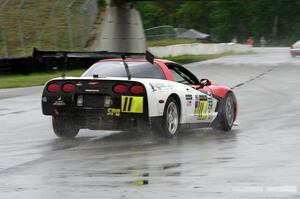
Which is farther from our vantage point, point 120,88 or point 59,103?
point 59,103

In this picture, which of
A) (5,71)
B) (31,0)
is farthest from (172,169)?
(31,0)

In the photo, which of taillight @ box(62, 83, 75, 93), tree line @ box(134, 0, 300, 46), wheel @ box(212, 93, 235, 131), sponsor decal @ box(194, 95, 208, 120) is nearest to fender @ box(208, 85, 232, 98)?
wheel @ box(212, 93, 235, 131)

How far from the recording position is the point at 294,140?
10.7 metres

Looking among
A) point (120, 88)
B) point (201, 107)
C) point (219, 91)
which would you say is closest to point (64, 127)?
Result: point (120, 88)

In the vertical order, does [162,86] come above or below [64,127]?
above

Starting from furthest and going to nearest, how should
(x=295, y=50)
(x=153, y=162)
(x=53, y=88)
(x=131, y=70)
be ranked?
(x=295, y=50) → (x=131, y=70) → (x=53, y=88) → (x=153, y=162)

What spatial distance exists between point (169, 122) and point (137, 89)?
0.86 m

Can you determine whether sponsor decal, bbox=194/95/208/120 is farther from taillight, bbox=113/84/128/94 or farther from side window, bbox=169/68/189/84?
taillight, bbox=113/84/128/94

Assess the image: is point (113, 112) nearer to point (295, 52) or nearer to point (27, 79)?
point (27, 79)

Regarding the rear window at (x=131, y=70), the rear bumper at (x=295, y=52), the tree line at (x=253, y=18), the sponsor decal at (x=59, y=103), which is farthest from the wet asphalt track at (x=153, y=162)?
the tree line at (x=253, y=18)

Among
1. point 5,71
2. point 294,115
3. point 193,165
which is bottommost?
point 5,71

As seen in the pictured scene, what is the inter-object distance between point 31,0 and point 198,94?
34624 mm

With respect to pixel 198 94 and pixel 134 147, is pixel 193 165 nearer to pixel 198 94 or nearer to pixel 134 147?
pixel 134 147

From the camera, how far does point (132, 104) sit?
10.2 metres
